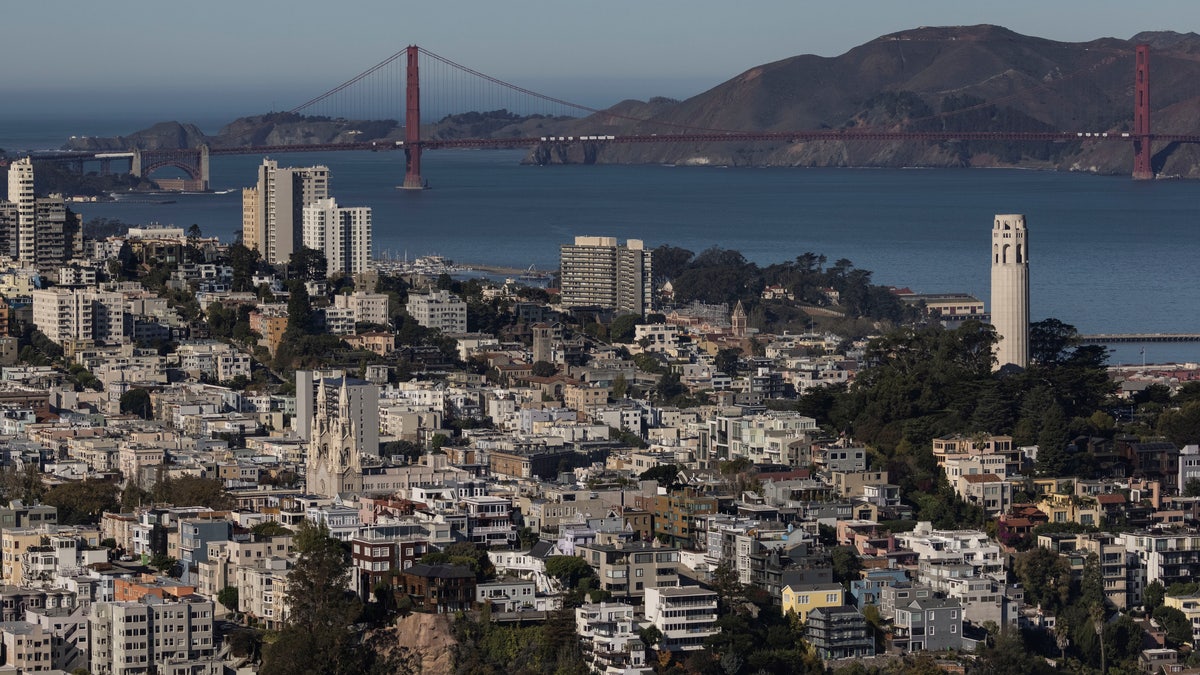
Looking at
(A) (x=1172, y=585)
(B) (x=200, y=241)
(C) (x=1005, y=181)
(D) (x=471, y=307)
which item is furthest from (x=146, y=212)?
(A) (x=1172, y=585)

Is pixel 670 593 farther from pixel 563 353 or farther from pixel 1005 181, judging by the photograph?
pixel 1005 181

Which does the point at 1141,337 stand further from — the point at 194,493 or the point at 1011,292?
the point at 194,493

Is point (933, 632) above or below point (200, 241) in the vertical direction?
below

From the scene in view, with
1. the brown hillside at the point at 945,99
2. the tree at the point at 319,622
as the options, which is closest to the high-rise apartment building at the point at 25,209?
the tree at the point at 319,622

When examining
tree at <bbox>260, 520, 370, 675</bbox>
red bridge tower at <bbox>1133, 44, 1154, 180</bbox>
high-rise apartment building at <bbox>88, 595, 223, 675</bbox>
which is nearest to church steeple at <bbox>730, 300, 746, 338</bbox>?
tree at <bbox>260, 520, 370, 675</bbox>

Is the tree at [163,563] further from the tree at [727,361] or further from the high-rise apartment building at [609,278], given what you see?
the high-rise apartment building at [609,278]

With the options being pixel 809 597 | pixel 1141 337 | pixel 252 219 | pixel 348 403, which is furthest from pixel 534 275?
pixel 809 597

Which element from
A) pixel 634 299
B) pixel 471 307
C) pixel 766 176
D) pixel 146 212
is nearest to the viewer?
pixel 471 307
